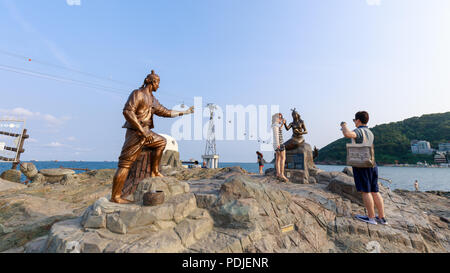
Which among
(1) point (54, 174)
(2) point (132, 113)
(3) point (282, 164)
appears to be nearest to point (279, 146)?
(3) point (282, 164)

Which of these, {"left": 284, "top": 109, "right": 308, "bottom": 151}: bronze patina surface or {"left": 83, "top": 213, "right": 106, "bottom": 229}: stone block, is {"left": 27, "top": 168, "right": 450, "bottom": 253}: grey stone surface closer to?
{"left": 83, "top": 213, "right": 106, "bottom": 229}: stone block

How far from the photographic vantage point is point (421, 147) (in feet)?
213

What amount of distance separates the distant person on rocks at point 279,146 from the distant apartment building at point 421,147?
8707cm

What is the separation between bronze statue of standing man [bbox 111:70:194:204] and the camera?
4.13 metres

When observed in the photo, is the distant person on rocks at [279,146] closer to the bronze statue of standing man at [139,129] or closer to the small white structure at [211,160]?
the bronze statue of standing man at [139,129]

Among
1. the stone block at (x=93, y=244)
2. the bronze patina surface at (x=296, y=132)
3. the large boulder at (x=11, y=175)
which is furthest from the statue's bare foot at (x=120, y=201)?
the large boulder at (x=11, y=175)

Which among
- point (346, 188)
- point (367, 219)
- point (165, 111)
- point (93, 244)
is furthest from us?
point (346, 188)

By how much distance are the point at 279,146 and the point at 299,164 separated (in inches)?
58.0

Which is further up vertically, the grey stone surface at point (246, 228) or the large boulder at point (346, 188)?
the large boulder at point (346, 188)

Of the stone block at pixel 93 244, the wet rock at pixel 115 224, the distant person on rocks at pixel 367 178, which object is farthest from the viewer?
the distant person on rocks at pixel 367 178

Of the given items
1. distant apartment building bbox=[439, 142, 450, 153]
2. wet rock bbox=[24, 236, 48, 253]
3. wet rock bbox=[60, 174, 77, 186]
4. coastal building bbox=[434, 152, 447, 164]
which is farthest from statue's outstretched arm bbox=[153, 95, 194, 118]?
distant apartment building bbox=[439, 142, 450, 153]

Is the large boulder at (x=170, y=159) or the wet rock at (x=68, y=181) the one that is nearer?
the wet rock at (x=68, y=181)

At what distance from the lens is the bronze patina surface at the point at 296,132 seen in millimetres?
9391

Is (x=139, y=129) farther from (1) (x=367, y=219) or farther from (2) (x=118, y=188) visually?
(1) (x=367, y=219)
